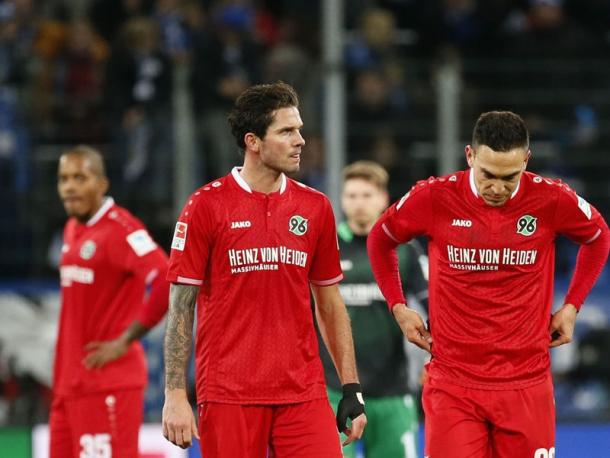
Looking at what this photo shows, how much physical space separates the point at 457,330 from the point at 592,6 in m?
8.65

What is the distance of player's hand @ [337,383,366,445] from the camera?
18.8 ft

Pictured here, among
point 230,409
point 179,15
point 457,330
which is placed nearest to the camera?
point 230,409

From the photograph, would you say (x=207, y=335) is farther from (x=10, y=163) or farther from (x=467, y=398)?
(x=10, y=163)

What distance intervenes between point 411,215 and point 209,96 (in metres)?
6.31

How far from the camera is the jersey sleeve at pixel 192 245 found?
18.6ft

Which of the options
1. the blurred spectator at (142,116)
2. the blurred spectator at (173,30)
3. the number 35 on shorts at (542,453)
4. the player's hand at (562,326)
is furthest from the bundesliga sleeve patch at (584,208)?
the blurred spectator at (173,30)

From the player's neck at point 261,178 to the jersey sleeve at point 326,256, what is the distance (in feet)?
0.84

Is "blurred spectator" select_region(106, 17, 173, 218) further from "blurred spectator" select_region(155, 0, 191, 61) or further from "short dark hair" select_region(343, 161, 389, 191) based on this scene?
"short dark hair" select_region(343, 161, 389, 191)

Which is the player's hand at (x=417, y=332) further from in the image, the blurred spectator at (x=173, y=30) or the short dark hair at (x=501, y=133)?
the blurred spectator at (x=173, y=30)

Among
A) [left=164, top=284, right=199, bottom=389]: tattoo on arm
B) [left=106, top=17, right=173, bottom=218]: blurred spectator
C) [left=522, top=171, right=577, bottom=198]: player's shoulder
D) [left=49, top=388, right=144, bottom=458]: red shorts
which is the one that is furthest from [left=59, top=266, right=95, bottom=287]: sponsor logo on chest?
[left=106, top=17, right=173, bottom=218]: blurred spectator

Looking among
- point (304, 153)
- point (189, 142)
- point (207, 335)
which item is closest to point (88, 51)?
point (189, 142)

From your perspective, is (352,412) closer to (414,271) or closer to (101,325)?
(414,271)

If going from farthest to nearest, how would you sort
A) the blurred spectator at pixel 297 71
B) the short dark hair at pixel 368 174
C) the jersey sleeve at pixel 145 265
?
the blurred spectator at pixel 297 71 → the short dark hair at pixel 368 174 → the jersey sleeve at pixel 145 265

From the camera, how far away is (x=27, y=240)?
39.7 ft
